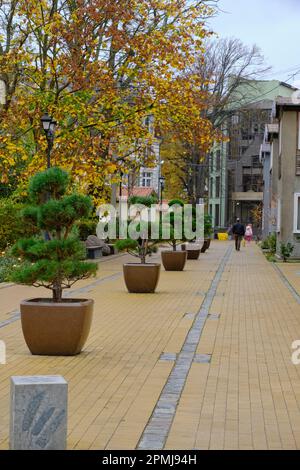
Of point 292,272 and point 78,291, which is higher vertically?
point 78,291

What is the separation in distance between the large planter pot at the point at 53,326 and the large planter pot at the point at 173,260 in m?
16.3

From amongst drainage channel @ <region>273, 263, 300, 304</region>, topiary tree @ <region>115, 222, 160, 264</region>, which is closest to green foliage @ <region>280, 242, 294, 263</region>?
drainage channel @ <region>273, 263, 300, 304</region>

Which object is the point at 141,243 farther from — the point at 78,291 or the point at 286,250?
the point at 286,250

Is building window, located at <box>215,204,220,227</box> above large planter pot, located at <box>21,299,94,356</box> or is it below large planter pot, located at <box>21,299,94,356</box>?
below

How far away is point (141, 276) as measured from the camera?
1861cm

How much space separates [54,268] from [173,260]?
16484 millimetres

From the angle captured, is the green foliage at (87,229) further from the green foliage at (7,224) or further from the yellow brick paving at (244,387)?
the yellow brick paving at (244,387)

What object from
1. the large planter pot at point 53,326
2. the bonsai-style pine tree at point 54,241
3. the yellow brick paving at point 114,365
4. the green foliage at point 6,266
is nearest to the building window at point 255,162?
the green foliage at point 6,266

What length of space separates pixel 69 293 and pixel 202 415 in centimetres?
1109

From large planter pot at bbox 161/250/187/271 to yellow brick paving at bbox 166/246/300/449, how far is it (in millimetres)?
10327

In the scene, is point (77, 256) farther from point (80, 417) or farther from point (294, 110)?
point (294, 110)

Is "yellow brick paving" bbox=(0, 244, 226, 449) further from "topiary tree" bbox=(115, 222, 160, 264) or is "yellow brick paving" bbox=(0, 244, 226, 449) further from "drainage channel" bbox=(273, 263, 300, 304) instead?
"drainage channel" bbox=(273, 263, 300, 304)

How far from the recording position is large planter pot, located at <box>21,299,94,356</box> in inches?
404

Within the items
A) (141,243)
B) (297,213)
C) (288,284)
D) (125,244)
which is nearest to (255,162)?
(297,213)
